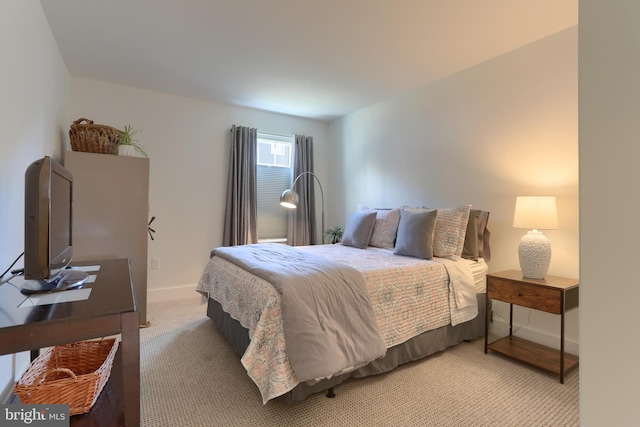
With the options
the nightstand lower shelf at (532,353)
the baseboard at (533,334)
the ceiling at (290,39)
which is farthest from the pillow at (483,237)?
the ceiling at (290,39)

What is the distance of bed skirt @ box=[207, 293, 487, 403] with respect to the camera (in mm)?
1749

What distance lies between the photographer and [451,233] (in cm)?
261

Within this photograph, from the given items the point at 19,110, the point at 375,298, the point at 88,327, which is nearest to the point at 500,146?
the point at 375,298

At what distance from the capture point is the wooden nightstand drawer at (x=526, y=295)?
1991 millimetres

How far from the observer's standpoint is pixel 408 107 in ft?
11.8

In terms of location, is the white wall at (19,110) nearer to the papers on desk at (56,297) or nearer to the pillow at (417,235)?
the papers on desk at (56,297)

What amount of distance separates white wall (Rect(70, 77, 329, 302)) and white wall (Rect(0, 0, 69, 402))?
101 centimetres

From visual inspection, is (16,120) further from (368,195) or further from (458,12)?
(368,195)

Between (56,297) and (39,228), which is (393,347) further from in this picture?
(39,228)

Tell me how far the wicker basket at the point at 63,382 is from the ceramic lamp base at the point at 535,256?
263 cm

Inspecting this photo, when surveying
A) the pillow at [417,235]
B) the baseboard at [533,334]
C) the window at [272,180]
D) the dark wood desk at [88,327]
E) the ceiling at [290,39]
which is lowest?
the baseboard at [533,334]

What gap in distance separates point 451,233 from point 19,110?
3.05m

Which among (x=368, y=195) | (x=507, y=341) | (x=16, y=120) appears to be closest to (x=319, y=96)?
(x=368, y=195)

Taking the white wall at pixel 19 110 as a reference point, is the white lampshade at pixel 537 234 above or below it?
below
